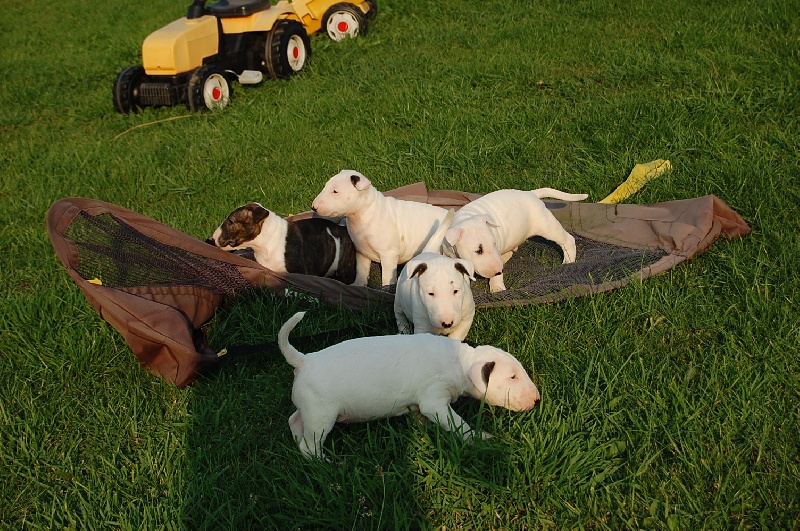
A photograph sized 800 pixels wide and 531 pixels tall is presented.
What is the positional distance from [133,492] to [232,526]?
0.57 m

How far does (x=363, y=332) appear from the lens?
13.6 feet

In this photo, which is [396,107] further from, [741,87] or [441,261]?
[441,261]

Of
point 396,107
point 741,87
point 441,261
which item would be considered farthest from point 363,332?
point 741,87

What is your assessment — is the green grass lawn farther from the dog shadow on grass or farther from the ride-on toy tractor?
the ride-on toy tractor

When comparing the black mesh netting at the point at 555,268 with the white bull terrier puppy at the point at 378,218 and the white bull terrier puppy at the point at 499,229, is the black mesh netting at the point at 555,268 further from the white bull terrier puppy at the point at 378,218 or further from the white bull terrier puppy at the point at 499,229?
the white bull terrier puppy at the point at 378,218

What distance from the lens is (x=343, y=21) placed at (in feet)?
33.7

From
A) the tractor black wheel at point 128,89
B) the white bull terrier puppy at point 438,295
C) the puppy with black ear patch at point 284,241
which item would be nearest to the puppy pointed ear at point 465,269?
the white bull terrier puppy at point 438,295

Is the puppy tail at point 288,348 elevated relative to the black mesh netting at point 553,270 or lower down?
elevated

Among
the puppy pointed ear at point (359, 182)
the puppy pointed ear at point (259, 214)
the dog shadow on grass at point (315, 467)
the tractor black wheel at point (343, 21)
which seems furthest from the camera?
the tractor black wheel at point (343, 21)

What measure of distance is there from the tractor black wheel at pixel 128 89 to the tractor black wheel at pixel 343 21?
8.56 feet

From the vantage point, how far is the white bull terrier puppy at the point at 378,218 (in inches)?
192

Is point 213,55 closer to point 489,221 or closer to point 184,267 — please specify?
point 184,267

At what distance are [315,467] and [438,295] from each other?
103 centimetres

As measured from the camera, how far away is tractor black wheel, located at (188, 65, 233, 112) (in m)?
8.32
